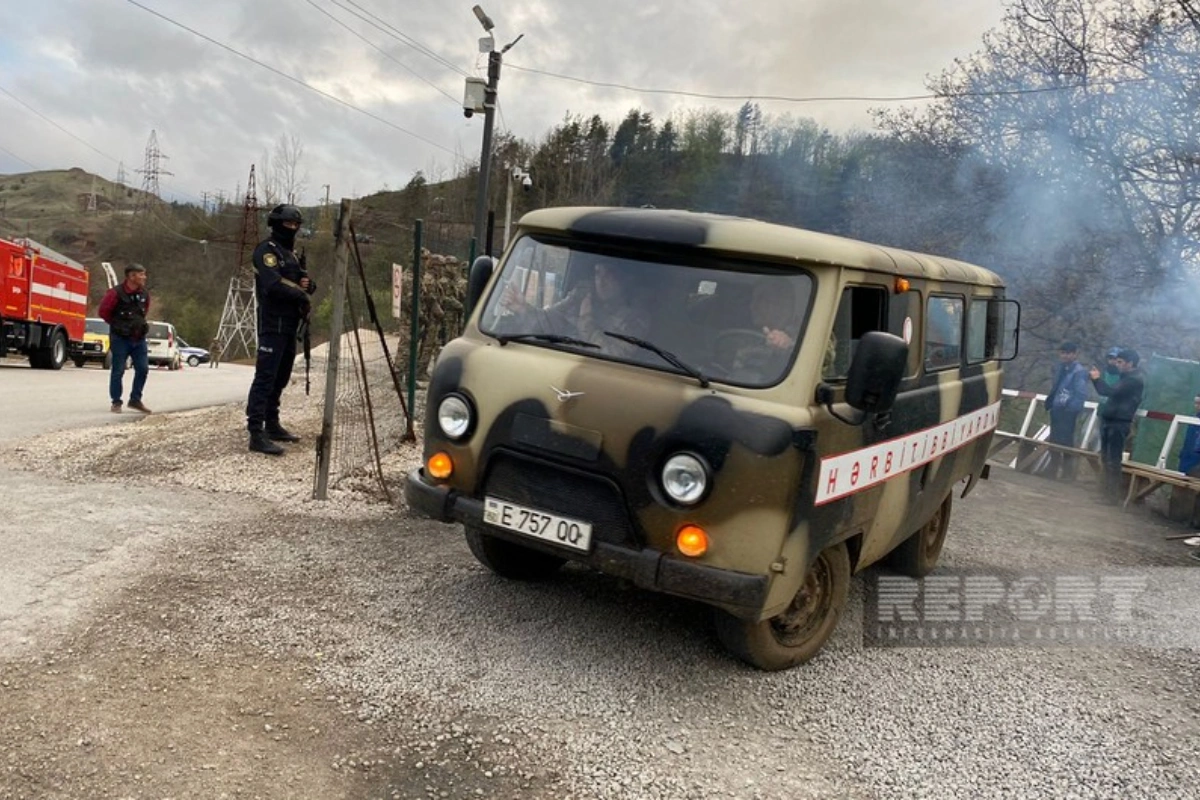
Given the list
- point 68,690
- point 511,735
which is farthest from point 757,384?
point 68,690

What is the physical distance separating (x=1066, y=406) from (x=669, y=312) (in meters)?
10.6

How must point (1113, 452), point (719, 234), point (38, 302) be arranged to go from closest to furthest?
point (719, 234) → point (1113, 452) → point (38, 302)

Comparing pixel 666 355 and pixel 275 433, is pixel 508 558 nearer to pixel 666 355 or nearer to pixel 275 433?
pixel 666 355

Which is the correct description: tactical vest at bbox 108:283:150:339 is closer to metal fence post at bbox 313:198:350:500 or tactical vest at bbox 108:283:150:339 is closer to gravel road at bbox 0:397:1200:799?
metal fence post at bbox 313:198:350:500

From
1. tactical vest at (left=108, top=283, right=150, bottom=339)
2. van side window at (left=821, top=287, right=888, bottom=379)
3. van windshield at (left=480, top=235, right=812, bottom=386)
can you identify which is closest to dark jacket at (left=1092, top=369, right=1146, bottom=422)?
van side window at (left=821, top=287, right=888, bottom=379)

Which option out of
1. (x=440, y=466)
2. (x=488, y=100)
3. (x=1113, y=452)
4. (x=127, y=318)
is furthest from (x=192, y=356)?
(x=440, y=466)

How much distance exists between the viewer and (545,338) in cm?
400

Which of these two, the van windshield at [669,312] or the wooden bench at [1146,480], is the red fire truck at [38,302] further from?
the wooden bench at [1146,480]

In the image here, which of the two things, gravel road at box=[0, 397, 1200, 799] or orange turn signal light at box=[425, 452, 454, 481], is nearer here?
gravel road at box=[0, 397, 1200, 799]

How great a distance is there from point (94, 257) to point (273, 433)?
89.3 metres

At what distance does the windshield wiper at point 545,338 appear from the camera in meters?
3.91

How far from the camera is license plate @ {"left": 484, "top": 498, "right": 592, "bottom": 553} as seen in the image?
11.8 feet

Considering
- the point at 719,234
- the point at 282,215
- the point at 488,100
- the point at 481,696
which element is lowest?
the point at 481,696

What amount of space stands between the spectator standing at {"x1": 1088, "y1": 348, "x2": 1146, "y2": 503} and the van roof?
789 centimetres
